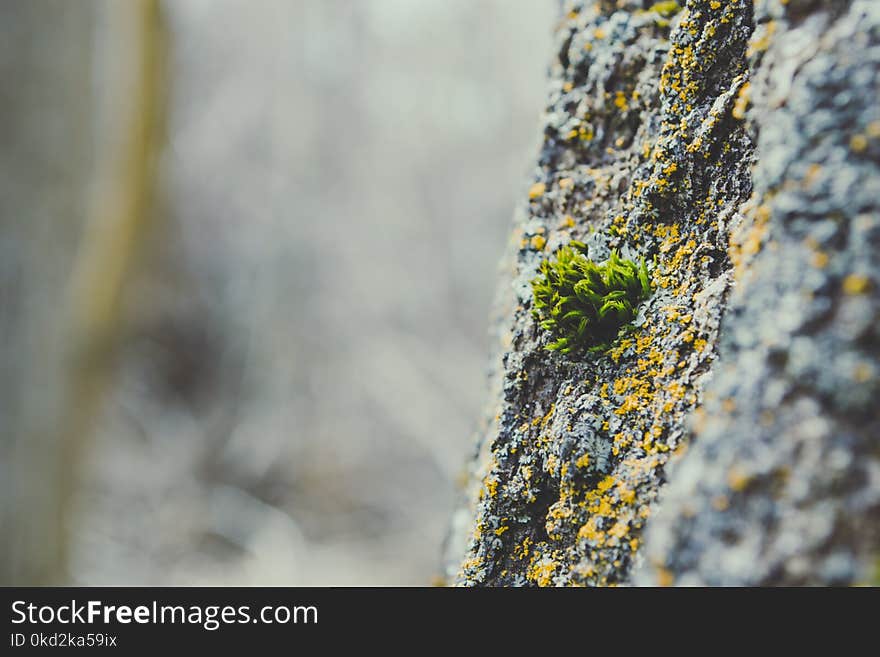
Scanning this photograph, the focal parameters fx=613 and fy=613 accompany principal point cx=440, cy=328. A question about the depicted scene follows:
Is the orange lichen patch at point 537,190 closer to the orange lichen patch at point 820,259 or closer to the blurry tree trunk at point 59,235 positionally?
the orange lichen patch at point 820,259

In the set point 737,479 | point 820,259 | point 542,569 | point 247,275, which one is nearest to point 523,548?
point 542,569

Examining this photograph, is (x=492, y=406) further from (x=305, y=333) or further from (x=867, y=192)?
(x=305, y=333)

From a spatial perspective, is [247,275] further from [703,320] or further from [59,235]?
[703,320]

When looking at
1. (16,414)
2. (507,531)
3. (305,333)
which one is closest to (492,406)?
(507,531)

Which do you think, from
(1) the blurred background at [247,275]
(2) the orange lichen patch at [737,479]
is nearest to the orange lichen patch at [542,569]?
(2) the orange lichen patch at [737,479]

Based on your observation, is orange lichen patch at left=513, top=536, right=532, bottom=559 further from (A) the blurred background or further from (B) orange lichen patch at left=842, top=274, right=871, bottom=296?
(A) the blurred background
